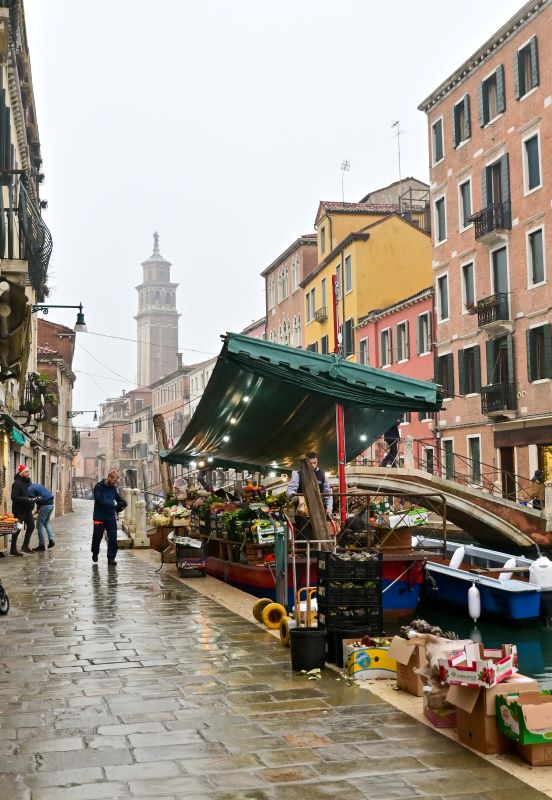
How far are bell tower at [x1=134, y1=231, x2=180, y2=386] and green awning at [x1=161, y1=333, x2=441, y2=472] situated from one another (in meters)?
99.7

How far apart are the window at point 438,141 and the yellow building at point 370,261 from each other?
23.7 ft

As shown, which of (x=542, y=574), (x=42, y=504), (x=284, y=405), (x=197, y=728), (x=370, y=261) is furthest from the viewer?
(x=370, y=261)

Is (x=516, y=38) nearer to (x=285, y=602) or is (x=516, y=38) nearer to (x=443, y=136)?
(x=443, y=136)

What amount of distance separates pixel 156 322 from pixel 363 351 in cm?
9615

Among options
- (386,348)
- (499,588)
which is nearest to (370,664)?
(499,588)

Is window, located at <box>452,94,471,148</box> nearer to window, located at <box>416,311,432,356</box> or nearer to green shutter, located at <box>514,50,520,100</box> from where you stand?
green shutter, located at <box>514,50,520,100</box>

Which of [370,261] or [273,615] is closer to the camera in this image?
[273,615]

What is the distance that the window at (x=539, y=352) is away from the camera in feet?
89.9

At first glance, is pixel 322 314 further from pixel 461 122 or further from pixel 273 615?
pixel 273 615

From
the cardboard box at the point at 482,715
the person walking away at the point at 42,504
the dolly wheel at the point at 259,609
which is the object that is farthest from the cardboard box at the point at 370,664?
the person walking away at the point at 42,504

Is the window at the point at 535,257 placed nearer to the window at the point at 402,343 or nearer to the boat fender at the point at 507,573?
the window at the point at 402,343

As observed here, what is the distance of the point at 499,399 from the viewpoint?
1160 inches

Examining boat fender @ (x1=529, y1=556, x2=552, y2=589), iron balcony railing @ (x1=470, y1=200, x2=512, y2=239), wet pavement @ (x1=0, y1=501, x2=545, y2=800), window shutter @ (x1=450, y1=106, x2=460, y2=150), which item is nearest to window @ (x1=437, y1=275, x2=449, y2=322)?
iron balcony railing @ (x1=470, y1=200, x2=512, y2=239)

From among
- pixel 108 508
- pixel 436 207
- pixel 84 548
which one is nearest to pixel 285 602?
pixel 108 508
